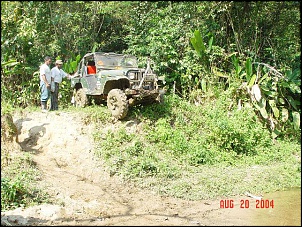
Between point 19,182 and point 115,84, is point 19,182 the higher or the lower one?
the lower one

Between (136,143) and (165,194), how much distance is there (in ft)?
5.59

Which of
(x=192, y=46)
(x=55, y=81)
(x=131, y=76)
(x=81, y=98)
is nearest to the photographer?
(x=131, y=76)

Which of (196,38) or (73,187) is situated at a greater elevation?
(196,38)

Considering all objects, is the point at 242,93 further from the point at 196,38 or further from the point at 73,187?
the point at 73,187

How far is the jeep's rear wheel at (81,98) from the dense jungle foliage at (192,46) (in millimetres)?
1162

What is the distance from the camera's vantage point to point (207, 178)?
709cm

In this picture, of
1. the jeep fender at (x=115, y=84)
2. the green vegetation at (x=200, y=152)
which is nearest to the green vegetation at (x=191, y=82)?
the green vegetation at (x=200, y=152)

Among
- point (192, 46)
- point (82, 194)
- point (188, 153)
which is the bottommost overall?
point (82, 194)

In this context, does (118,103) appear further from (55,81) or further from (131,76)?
(55,81)

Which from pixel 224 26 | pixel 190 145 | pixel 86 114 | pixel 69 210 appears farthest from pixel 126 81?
pixel 224 26

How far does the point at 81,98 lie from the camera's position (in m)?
9.89

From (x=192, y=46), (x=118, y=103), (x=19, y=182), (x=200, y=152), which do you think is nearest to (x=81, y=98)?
(x=118, y=103)

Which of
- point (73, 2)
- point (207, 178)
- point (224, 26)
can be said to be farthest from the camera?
point (73, 2)

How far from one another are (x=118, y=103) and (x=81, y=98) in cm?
197
